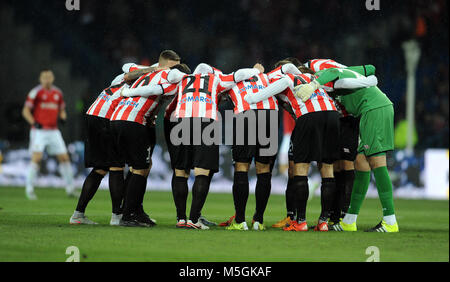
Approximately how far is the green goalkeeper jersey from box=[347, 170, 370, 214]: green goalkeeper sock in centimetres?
69

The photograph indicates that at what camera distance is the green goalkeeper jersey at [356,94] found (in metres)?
7.78

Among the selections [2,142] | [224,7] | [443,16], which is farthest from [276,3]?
[2,142]

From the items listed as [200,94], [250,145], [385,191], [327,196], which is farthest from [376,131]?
[200,94]

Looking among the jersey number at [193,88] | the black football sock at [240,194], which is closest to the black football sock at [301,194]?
the black football sock at [240,194]

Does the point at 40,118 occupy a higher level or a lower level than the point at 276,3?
lower

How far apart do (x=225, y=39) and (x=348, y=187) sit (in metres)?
13.3

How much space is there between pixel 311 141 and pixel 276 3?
48.0 feet

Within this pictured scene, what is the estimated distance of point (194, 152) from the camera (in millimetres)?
7578

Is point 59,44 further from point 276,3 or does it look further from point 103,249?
point 103,249

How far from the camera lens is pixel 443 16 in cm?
2131

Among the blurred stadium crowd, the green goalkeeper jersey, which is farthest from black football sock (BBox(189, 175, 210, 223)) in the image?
the blurred stadium crowd

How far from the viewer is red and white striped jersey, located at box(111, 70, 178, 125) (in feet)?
25.6

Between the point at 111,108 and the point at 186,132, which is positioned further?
the point at 111,108

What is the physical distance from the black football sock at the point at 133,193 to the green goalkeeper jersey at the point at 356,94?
2214mm
